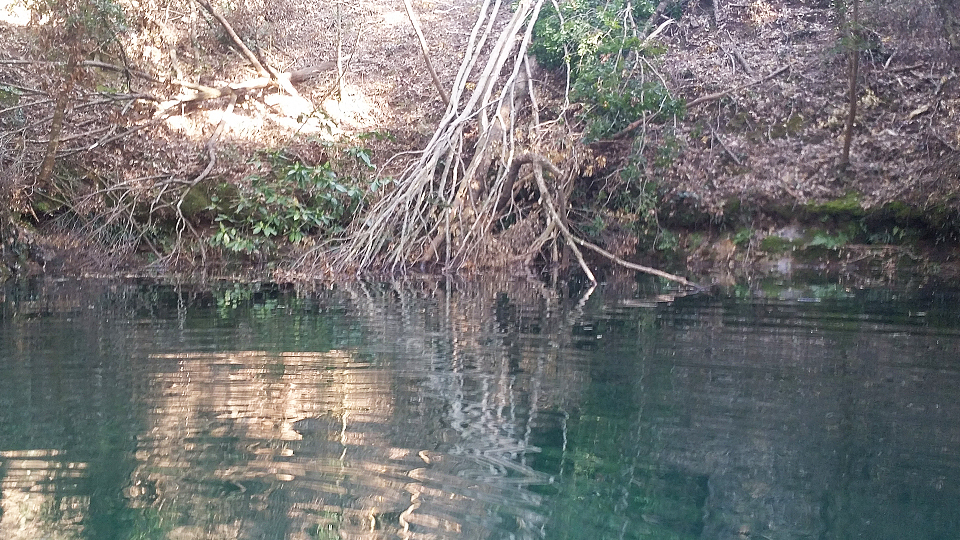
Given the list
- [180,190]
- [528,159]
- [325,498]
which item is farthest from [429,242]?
[325,498]

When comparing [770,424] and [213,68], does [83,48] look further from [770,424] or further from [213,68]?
[770,424]

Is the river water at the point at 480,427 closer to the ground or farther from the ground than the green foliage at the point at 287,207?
closer to the ground

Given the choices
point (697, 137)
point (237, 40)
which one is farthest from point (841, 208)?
point (237, 40)

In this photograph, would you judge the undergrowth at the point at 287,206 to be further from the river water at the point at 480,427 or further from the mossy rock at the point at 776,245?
the mossy rock at the point at 776,245

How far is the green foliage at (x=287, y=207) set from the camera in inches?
658

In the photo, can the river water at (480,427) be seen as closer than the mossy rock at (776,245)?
Yes

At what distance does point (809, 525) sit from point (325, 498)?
7.49ft

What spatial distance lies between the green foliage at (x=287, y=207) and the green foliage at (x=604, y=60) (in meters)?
4.44

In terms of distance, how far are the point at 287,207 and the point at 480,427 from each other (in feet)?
39.4

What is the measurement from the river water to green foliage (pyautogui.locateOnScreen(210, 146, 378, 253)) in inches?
263

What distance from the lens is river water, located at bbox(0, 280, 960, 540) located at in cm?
420

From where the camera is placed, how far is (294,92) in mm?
20578

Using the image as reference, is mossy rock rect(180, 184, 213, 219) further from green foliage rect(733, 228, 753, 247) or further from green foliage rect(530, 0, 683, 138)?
green foliage rect(733, 228, 753, 247)

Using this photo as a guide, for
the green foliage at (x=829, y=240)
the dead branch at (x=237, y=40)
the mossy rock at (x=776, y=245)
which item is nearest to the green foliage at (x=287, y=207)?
the dead branch at (x=237, y=40)
